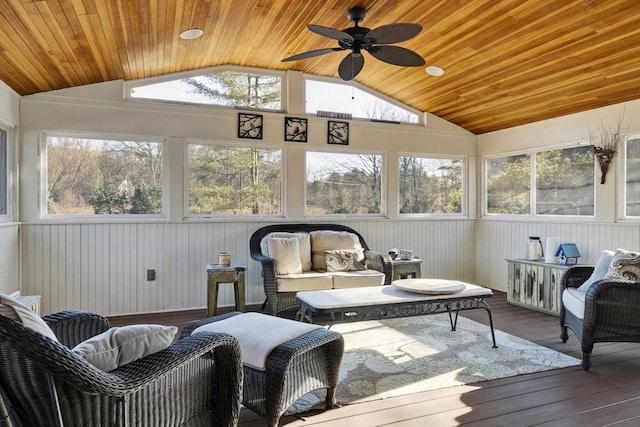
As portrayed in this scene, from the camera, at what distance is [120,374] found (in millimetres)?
1525

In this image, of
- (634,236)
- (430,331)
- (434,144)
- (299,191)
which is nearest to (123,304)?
(299,191)

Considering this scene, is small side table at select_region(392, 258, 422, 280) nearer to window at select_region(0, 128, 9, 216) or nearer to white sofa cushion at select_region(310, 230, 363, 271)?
white sofa cushion at select_region(310, 230, 363, 271)

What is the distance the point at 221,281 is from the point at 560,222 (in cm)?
414

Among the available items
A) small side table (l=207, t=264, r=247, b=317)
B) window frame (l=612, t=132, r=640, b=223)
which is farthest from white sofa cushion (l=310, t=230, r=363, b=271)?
window frame (l=612, t=132, r=640, b=223)

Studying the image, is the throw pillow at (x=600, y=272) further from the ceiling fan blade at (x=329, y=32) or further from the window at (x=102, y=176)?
the window at (x=102, y=176)

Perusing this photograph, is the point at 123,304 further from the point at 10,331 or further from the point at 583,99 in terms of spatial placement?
the point at 583,99

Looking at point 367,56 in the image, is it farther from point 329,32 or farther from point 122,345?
point 122,345

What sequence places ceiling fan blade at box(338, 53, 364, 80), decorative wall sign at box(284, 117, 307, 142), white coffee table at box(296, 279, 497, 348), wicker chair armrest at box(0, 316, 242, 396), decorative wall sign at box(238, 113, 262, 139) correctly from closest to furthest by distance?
wicker chair armrest at box(0, 316, 242, 396), white coffee table at box(296, 279, 497, 348), ceiling fan blade at box(338, 53, 364, 80), decorative wall sign at box(238, 113, 262, 139), decorative wall sign at box(284, 117, 307, 142)

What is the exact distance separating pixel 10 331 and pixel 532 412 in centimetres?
260

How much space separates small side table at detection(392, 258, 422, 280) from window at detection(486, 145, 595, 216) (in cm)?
187

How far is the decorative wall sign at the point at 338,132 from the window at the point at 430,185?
0.96 meters

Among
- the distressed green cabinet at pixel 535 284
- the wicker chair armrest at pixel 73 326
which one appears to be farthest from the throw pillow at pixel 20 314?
the distressed green cabinet at pixel 535 284

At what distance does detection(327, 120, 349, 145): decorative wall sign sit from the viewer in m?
5.59

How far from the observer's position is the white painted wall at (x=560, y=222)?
4.57 metres
